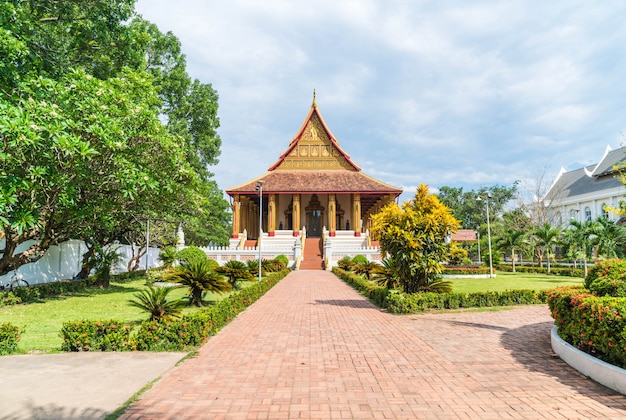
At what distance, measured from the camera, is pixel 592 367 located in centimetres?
517

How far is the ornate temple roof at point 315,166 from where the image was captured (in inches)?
1390

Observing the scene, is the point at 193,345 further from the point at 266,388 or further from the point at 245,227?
the point at 245,227

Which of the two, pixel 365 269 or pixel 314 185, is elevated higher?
pixel 314 185

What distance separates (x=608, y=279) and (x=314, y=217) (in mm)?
32259

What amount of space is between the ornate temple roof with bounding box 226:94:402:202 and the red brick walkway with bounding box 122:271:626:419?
26.9 m

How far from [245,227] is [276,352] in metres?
33.3

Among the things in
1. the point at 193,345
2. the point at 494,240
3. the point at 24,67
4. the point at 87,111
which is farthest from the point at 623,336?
the point at 494,240

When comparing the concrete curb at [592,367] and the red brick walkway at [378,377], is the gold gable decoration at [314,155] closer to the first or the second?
the red brick walkway at [378,377]

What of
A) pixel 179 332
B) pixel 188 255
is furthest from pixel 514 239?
pixel 179 332

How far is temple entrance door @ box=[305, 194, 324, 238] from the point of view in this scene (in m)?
38.3

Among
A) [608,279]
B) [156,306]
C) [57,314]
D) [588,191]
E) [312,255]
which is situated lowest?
[57,314]

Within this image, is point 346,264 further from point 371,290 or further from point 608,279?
point 608,279

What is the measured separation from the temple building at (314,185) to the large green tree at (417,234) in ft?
76.3

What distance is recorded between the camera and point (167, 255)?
888 inches
